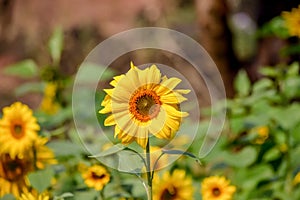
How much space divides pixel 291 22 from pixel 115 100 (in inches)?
53.8

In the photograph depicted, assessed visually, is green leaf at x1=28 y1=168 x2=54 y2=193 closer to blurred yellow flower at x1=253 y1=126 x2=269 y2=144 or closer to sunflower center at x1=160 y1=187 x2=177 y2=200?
sunflower center at x1=160 y1=187 x2=177 y2=200

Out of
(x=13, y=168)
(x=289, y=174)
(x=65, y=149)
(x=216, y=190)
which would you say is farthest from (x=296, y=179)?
(x=13, y=168)

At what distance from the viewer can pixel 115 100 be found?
1.35m

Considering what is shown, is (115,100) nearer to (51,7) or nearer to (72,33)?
(72,33)

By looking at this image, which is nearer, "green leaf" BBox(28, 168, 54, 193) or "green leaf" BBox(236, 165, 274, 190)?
"green leaf" BBox(28, 168, 54, 193)

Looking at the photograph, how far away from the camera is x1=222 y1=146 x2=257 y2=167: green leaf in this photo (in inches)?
88.7

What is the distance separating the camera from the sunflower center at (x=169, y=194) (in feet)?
5.84

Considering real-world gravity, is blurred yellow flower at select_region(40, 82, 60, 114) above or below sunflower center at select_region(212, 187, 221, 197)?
above

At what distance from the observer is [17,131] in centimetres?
190

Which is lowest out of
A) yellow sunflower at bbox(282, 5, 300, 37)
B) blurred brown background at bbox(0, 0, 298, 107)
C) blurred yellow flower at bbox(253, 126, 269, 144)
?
blurred yellow flower at bbox(253, 126, 269, 144)

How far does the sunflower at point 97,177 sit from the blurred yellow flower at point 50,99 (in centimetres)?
85

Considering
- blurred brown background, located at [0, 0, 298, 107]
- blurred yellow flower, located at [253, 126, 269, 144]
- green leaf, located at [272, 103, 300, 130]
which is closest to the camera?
green leaf, located at [272, 103, 300, 130]

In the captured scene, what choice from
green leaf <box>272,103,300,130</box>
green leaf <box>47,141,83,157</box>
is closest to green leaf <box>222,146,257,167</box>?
green leaf <box>272,103,300,130</box>

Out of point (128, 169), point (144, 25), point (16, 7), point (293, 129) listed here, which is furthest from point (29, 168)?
point (16, 7)
